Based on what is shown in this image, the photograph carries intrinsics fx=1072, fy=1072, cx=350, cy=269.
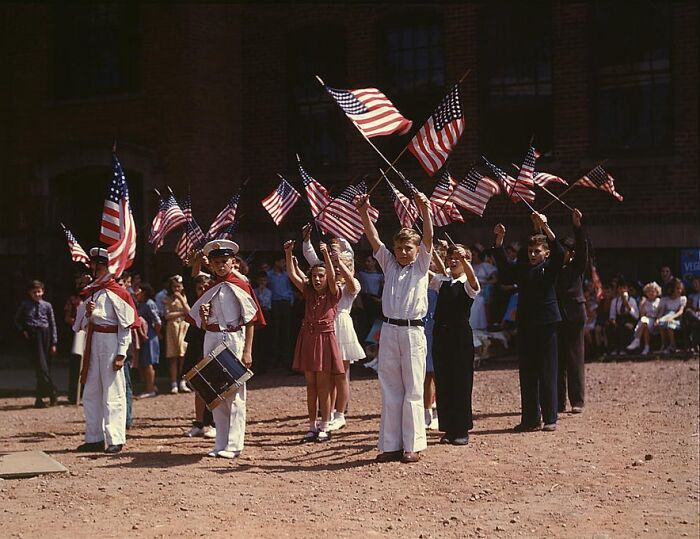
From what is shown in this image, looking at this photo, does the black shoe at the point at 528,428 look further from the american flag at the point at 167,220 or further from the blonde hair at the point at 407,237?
the american flag at the point at 167,220

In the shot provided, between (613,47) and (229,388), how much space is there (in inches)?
425

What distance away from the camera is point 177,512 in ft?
24.0

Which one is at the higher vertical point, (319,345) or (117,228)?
(117,228)

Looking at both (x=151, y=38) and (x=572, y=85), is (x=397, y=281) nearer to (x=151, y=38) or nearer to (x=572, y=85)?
(x=572, y=85)

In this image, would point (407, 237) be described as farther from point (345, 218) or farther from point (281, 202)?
point (281, 202)

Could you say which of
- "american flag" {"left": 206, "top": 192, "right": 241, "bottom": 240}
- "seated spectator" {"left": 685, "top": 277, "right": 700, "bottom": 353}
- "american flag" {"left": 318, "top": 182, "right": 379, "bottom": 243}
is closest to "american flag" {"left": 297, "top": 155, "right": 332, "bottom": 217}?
"american flag" {"left": 318, "top": 182, "right": 379, "bottom": 243}

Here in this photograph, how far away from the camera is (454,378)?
9891 mm

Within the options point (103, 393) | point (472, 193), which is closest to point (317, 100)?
point (472, 193)

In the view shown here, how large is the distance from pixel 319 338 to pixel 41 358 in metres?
5.07

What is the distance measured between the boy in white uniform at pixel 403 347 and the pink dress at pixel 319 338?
1.21 meters

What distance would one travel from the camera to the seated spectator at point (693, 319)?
15.4m

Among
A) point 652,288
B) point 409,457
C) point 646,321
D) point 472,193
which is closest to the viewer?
point 409,457

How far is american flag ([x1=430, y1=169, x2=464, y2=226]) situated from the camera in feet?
38.8

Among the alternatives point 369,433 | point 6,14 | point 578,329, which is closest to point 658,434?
point 578,329
